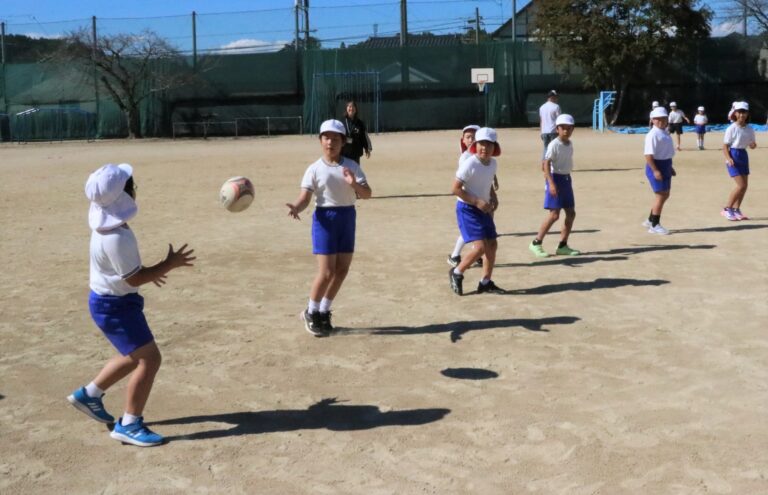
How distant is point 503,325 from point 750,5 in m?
49.1

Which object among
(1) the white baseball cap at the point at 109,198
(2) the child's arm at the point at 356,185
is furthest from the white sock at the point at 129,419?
(2) the child's arm at the point at 356,185

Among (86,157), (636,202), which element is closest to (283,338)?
(636,202)

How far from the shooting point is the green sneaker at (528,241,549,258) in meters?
9.89

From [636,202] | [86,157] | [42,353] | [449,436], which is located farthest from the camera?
[86,157]

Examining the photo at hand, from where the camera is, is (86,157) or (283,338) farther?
(86,157)

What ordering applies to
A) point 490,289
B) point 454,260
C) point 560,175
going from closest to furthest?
point 490,289 < point 454,260 < point 560,175

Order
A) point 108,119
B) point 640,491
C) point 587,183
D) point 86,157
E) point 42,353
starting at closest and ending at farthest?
point 640,491 < point 42,353 < point 587,183 < point 86,157 < point 108,119

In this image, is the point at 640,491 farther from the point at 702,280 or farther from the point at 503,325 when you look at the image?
the point at 702,280

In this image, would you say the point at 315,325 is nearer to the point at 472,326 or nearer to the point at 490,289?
the point at 472,326

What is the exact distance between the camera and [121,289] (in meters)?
4.66

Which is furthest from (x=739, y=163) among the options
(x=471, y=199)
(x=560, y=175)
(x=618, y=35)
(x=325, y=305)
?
(x=618, y=35)

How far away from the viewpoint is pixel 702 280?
8.42m

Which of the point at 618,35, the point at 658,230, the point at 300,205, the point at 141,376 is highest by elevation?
the point at 618,35

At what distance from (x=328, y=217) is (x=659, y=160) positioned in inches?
238
